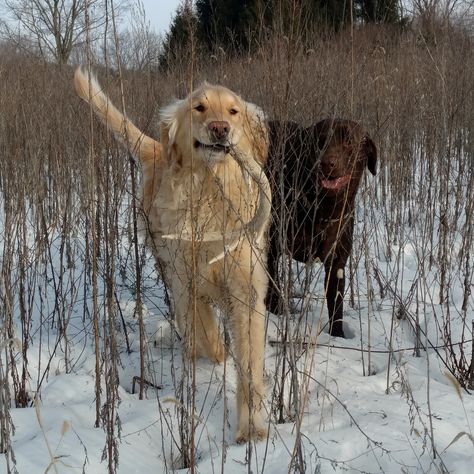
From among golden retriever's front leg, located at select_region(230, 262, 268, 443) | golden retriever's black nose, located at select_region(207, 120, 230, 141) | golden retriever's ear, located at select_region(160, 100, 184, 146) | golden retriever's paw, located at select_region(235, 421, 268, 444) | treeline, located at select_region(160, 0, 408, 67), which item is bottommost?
golden retriever's paw, located at select_region(235, 421, 268, 444)

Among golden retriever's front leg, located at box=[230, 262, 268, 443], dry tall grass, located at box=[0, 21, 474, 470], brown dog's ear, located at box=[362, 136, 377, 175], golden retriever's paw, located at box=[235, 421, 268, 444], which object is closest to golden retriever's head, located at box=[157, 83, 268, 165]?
dry tall grass, located at box=[0, 21, 474, 470]

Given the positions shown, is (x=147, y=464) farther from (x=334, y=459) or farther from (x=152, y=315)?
(x=152, y=315)

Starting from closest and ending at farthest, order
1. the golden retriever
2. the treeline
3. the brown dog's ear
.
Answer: the golden retriever < the brown dog's ear < the treeline

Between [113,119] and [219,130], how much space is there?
75 centimetres

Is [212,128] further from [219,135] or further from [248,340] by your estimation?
[248,340]

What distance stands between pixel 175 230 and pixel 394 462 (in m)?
1.26

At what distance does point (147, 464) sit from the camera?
1.94 m

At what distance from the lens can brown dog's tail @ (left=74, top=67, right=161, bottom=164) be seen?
2.32 metres

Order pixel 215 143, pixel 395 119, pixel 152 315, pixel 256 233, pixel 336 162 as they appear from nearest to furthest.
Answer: pixel 256 233
pixel 215 143
pixel 336 162
pixel 152 315
pixel 395 119

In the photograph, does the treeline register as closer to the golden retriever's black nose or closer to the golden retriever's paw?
the golden retriever's black nose

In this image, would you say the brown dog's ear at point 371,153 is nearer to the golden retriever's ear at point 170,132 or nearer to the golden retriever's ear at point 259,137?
the golden retriever's ear at point 259,137

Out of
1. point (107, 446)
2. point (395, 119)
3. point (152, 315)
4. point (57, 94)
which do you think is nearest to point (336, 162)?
point (152, 315)

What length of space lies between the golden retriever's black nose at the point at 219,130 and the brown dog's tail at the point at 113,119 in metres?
0.28

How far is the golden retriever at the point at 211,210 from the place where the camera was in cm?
223
